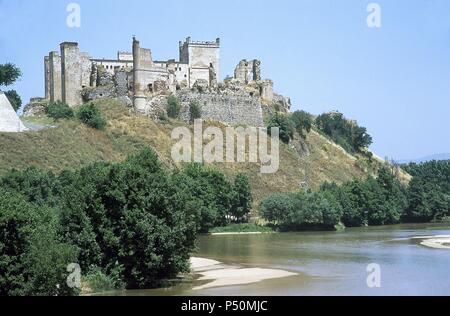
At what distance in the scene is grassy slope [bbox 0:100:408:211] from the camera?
249ft

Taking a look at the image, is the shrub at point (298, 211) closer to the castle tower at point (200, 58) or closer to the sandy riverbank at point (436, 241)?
the sandy riverbank at point (436, 241)

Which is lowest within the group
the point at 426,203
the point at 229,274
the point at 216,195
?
the point at 229,274

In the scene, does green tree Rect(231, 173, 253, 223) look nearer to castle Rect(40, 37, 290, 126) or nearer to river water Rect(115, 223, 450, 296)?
river water Rect(115, 223, 450, 296)

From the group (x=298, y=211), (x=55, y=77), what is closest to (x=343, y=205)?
(x=298, y=211)

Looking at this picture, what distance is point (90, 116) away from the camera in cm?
8894

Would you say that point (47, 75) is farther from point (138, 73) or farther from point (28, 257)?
point (28, 257)

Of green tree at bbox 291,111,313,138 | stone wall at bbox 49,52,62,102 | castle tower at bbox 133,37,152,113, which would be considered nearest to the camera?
castle tower at bbox 133,37,152,113

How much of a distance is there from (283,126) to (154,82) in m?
18.4

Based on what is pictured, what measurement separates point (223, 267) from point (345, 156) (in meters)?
68.8

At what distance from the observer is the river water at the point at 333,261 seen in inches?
1494

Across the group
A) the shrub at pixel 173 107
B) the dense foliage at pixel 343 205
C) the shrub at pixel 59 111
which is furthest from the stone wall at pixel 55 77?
the dense foliage at pixel 343 205

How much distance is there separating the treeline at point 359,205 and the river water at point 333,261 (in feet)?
12.0

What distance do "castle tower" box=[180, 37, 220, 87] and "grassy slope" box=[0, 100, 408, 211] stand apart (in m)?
11.0

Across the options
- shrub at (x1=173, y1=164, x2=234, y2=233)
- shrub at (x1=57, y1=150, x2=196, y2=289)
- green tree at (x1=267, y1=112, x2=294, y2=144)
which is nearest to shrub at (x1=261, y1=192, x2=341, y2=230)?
shrub at (x1=173, y1=164, x2=234, y2=233)
